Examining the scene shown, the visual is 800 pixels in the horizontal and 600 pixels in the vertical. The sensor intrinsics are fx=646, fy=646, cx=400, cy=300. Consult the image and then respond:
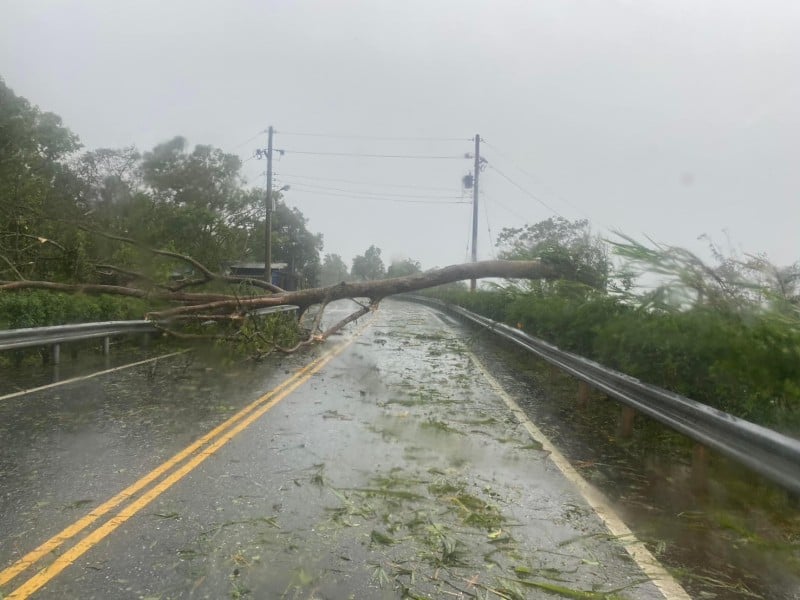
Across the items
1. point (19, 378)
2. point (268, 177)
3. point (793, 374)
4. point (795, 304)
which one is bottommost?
point (19, 378)

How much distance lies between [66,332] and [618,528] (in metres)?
10.9

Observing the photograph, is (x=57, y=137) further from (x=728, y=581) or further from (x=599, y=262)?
(x=728, y=581)

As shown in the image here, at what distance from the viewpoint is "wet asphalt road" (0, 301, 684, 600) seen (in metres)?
3.73

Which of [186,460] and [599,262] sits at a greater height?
[599,262]

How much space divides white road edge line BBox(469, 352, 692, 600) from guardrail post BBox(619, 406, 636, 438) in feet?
3.28

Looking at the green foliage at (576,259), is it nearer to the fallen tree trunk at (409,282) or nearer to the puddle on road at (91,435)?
the fallen tree trunk at (409,282)

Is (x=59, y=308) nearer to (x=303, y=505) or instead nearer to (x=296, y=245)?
(x=303, y=505)

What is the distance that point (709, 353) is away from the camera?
6.19 metres

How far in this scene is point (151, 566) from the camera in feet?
12.5

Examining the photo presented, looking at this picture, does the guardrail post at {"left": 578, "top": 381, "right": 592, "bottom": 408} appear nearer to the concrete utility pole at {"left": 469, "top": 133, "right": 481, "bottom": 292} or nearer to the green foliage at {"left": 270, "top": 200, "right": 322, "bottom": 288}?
the concrete utility pole at {"left": 469, "top": 133, "right": 481, "bottom": 292}

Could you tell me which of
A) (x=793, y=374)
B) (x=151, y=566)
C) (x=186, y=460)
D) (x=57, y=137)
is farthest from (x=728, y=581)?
(x=57, y=137)

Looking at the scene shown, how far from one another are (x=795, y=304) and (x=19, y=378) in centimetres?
1135

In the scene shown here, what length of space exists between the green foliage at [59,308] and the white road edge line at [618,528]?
9.84m

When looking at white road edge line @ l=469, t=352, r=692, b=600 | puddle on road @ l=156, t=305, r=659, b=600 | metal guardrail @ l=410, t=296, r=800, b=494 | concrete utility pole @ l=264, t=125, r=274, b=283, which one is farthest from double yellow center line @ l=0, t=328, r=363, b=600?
concrete utility pole @ l=264, t=125, r=274, b=283
